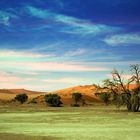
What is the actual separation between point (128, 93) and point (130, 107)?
2090 millimetres

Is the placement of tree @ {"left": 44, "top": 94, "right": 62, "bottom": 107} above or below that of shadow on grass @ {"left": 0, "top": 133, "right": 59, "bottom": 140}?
above

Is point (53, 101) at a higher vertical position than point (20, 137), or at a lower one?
higher

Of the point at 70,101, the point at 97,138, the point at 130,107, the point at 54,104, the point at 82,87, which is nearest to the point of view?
the point at 97,138

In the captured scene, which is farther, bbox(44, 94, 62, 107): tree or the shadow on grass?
bbox(44, 94, 62, 107): tree

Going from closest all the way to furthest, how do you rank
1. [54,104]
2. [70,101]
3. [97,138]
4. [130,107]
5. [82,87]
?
[97,138], [130,107], [54,104], [70,101], [82,87]

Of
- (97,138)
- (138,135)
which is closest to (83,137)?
(97,138)

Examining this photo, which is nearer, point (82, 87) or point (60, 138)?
point (60, 138)

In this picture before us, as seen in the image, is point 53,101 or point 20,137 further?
point 53,101

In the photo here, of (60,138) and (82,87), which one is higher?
(82,87)

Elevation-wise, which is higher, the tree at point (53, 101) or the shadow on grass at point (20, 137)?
the tree at point (53, 101)

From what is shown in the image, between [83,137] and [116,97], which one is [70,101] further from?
[83,137]

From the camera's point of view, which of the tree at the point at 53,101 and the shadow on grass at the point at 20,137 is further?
the tree at the point at 53,101

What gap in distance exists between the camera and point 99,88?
67.9m

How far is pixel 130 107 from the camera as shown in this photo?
212 feet
